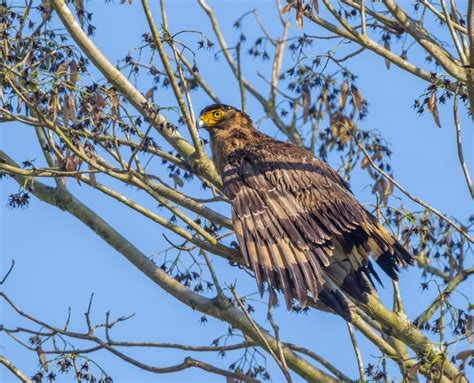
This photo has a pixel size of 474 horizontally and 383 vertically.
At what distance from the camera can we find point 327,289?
19.7ft

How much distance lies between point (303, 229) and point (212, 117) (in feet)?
6.33

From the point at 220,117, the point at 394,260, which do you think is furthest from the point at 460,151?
the point at 220,117

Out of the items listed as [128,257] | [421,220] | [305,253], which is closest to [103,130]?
[128,257]

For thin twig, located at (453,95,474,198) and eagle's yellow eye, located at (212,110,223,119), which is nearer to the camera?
thin twig, located at (453,95,474,198)

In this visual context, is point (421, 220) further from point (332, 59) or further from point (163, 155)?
point (163, 155)

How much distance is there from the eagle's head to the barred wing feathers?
69 cm

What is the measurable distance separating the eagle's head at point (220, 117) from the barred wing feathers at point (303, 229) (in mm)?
686

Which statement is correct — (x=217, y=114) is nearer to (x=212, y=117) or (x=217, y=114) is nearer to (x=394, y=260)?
(x=212, y=117)

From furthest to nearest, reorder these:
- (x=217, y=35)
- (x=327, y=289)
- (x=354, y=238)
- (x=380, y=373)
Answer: (x=217, y=35) → (x=354, y=238) → (x=327, y=289) → (x=380, y=373)

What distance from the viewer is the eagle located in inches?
232

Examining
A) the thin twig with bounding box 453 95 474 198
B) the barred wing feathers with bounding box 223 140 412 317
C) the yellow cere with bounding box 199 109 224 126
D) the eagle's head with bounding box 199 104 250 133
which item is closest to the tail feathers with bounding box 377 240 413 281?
the barred wing feathers with bounding box 223 140 412 317

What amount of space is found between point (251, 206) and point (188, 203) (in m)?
0.51

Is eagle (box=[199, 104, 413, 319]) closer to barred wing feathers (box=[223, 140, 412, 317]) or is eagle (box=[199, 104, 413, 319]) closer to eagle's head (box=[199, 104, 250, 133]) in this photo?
barred wing feathers (box=[223, 140, 412, 317])

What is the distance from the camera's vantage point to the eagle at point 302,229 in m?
5.89
